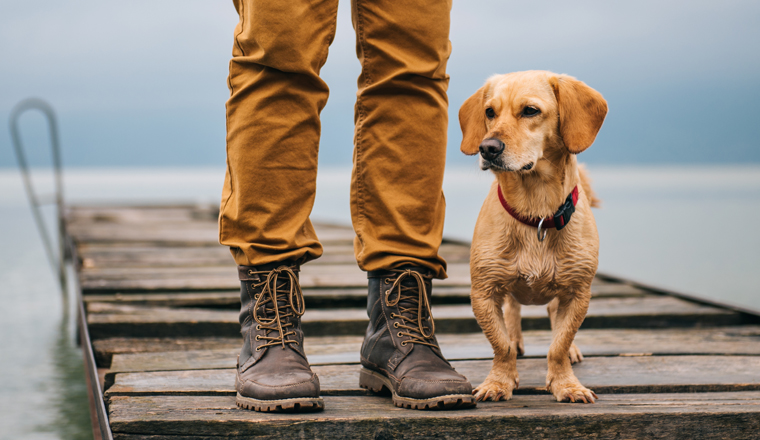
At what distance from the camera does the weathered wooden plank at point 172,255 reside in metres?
3.68

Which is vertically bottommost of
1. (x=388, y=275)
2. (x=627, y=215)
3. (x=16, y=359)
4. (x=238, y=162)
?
(x=627, y=215)

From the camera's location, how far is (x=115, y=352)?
1.98 meters

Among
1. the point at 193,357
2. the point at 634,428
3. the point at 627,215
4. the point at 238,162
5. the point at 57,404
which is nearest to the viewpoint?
the point at 634,428

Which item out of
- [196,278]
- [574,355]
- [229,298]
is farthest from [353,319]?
[196,278]

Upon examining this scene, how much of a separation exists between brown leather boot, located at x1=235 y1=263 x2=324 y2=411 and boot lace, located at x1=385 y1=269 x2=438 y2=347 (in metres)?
0.21

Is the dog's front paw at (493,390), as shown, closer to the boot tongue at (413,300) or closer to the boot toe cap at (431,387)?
the boot toe cap at (431,387)

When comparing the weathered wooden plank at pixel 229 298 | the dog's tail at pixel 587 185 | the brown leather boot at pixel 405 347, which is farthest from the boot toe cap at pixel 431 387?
the weathered wooden plank at pixel 229 298

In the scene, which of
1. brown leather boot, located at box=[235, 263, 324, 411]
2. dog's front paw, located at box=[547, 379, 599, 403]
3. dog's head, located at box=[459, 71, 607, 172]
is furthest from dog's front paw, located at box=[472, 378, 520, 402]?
dog's head, located at box=[459, 71, 607, 172]

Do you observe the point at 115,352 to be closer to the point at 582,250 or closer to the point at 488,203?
the point at 488,203

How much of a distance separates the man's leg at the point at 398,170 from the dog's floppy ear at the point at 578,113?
0.27 meters

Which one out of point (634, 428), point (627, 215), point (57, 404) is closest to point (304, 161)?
point (634, 428)

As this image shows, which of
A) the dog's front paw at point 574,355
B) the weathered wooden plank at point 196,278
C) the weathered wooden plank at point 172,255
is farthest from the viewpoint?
the weathered wooden plank at point 172,255

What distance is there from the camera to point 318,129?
1528 millimetres

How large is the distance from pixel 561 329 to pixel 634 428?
28 cm
